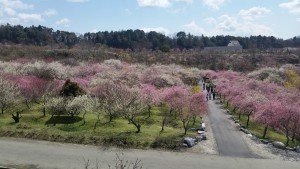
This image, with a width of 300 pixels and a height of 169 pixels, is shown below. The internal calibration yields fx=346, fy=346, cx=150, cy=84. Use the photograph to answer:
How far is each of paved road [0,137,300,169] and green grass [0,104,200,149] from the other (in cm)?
138

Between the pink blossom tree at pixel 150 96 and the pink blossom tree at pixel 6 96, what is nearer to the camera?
the pink blossom tree at pixel 6 96

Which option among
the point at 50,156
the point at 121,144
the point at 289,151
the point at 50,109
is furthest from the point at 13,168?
the point at 289,151

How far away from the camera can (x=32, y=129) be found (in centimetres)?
2892

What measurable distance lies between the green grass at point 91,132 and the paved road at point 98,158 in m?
1.38

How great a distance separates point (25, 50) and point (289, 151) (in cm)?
7701

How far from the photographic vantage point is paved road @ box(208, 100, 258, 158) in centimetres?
2530

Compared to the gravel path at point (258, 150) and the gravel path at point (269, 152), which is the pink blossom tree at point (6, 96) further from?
the gravel path at point (269, 152)

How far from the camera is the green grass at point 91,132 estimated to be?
85.9ft

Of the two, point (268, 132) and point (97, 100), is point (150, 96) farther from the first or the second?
point (268, 132)

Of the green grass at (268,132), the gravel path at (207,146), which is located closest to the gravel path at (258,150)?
the gravel path at (207,146)

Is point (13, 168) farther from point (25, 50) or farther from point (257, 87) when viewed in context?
point (25, 50)

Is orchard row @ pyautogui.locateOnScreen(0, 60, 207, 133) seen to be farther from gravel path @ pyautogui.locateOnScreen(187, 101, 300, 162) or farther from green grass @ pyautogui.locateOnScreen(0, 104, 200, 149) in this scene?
gravel path @ pyautogui.locateOnScreen(187, 101, 300, 162)

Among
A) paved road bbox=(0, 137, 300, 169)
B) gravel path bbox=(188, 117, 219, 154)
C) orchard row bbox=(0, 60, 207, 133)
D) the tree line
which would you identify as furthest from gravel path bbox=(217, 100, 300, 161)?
the tree line

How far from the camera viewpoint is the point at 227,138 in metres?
29.4
